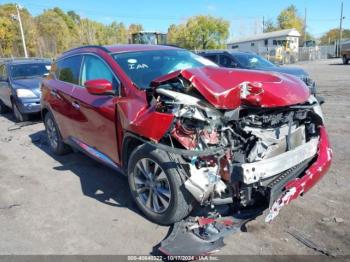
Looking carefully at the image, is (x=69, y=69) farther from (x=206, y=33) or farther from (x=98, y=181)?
(x=206, y=33)

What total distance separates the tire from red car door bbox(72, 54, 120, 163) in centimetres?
53

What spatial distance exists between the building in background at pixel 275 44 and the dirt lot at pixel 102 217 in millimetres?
40321

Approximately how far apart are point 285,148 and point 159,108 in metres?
1.30

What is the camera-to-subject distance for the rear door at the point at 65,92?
5113 mm

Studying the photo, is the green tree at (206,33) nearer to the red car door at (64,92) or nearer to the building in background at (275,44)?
the building in background at (275,44)

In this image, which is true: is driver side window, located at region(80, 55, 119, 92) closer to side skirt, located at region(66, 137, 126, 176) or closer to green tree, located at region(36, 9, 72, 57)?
side skirt, located at region(66, 137, 126, 176)

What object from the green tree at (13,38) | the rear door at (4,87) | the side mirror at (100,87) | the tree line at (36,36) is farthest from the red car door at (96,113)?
the green tree at (13,38)

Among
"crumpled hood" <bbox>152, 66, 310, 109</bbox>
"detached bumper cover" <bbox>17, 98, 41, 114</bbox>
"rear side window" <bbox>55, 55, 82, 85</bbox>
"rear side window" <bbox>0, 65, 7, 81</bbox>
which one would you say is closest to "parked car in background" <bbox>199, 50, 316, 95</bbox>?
"detached bumper cover" <bbox>17, 98, 41, 114</bbox>

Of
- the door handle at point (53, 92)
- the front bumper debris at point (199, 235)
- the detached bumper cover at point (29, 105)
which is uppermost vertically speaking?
the door handle at point (53, 92)

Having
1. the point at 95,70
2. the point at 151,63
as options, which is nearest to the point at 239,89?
the point at 151,63

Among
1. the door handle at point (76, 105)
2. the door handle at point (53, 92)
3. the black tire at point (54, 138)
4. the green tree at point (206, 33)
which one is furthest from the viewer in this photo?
the green tree at point (206, 33)

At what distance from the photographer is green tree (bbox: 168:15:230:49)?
63625 mm

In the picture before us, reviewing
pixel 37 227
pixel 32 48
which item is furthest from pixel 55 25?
pixel 37 227

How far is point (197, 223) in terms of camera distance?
3.24m
